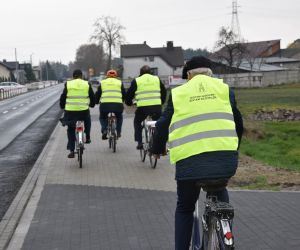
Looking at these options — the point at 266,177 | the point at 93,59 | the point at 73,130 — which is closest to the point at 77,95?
the point at 73,130

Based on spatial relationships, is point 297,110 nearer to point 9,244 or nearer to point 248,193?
point 248,193

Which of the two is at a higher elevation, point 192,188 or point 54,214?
point 192,188

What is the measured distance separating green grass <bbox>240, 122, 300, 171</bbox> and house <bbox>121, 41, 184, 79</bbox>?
90.1m

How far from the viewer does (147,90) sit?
10938 millimetres

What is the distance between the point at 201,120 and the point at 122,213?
317cm

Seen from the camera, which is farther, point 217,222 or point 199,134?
point 199,134

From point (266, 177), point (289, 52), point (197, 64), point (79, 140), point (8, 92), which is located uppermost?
point (289, 52)

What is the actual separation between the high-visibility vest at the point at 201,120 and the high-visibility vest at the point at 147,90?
672cm

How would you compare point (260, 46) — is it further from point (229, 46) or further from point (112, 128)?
point (112, 128)

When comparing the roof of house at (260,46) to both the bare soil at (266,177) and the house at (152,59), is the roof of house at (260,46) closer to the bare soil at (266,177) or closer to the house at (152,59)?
the house at (152,59)

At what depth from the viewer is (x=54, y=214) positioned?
702 centimetres

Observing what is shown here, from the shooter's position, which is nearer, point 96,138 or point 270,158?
point 270,158

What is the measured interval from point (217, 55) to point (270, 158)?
67.9 metres

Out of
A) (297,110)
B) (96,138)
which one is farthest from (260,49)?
(96,138)
